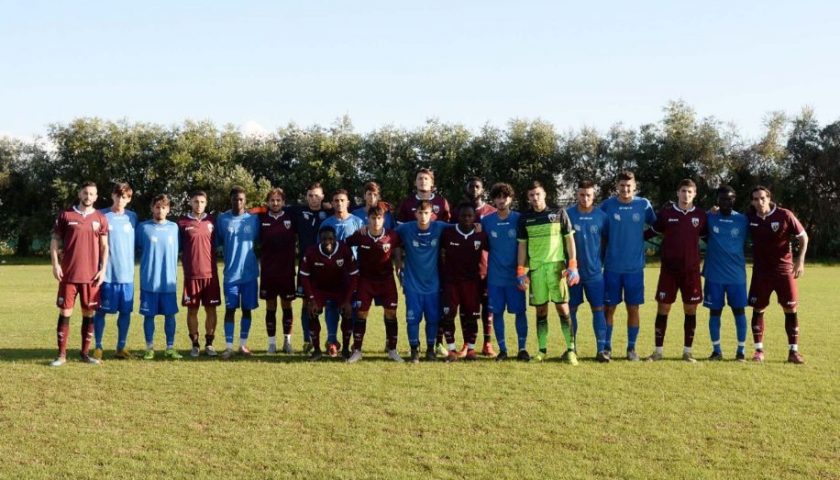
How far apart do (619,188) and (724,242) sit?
1.43m

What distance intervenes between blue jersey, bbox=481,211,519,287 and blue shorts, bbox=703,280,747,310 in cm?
239

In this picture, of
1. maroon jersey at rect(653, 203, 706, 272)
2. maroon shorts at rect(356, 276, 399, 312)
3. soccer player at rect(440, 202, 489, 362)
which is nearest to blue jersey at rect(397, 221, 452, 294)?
soccer player at rect(440, 202, 489, 362)

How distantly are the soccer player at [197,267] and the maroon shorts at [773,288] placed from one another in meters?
6.50

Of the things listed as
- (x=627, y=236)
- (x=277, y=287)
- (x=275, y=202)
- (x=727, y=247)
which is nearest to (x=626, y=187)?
(x=627, y=236)

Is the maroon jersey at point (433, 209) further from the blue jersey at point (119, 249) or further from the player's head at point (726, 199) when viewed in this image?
the blue jersey at point (119, 249)

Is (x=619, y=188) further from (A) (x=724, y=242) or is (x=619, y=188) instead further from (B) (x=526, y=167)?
(B) (x=526, y=167)

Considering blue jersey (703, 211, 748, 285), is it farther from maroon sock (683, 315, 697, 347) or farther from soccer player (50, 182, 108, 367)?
soccer player (50, 182, 108, 367)

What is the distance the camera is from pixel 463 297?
832 cm

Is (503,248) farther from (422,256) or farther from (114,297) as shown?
(114,297)

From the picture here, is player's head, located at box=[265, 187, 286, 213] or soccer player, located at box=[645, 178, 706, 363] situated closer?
soccer player, located at box=[645, 178, 706, 363]

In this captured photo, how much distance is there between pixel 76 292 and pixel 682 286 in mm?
7074

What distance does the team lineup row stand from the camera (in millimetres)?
8102

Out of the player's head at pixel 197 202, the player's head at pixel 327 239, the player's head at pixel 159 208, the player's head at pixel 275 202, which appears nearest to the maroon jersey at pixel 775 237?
the player's head at pixel 327 239

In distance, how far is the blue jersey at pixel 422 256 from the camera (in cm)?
828
